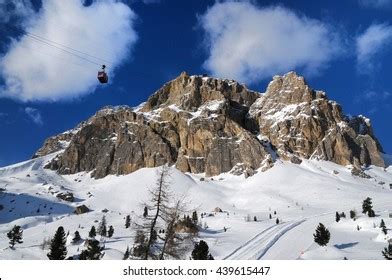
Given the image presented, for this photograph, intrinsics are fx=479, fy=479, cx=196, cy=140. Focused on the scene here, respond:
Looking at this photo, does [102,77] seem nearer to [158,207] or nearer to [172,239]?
[158,207]

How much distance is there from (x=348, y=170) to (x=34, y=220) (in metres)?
118

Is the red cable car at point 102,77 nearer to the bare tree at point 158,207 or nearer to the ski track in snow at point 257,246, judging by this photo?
the bare tree at point 158,207

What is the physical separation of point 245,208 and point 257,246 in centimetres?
8788

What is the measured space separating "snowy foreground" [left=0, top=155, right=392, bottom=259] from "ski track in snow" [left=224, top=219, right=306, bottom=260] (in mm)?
148

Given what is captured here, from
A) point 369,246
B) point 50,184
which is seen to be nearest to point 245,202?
point 50,184

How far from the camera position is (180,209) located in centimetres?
2961

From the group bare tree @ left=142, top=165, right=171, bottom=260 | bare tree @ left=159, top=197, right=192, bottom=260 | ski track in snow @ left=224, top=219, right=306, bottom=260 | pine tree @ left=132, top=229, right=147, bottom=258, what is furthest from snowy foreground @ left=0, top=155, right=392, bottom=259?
pine tree @ left=132, top=229, right=147, bottom=258

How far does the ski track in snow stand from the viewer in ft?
155

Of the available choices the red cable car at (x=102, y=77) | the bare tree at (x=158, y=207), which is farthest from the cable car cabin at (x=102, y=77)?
the bare tree at (x=158, y=207)

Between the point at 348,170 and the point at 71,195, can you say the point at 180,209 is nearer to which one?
the point at 71,195

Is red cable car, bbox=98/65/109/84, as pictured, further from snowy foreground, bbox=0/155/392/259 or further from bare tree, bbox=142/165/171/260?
snowy foreground, bbox=0/155/392/259

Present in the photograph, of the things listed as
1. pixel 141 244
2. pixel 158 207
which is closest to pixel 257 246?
pixel 158 207

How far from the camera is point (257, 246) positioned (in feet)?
176
